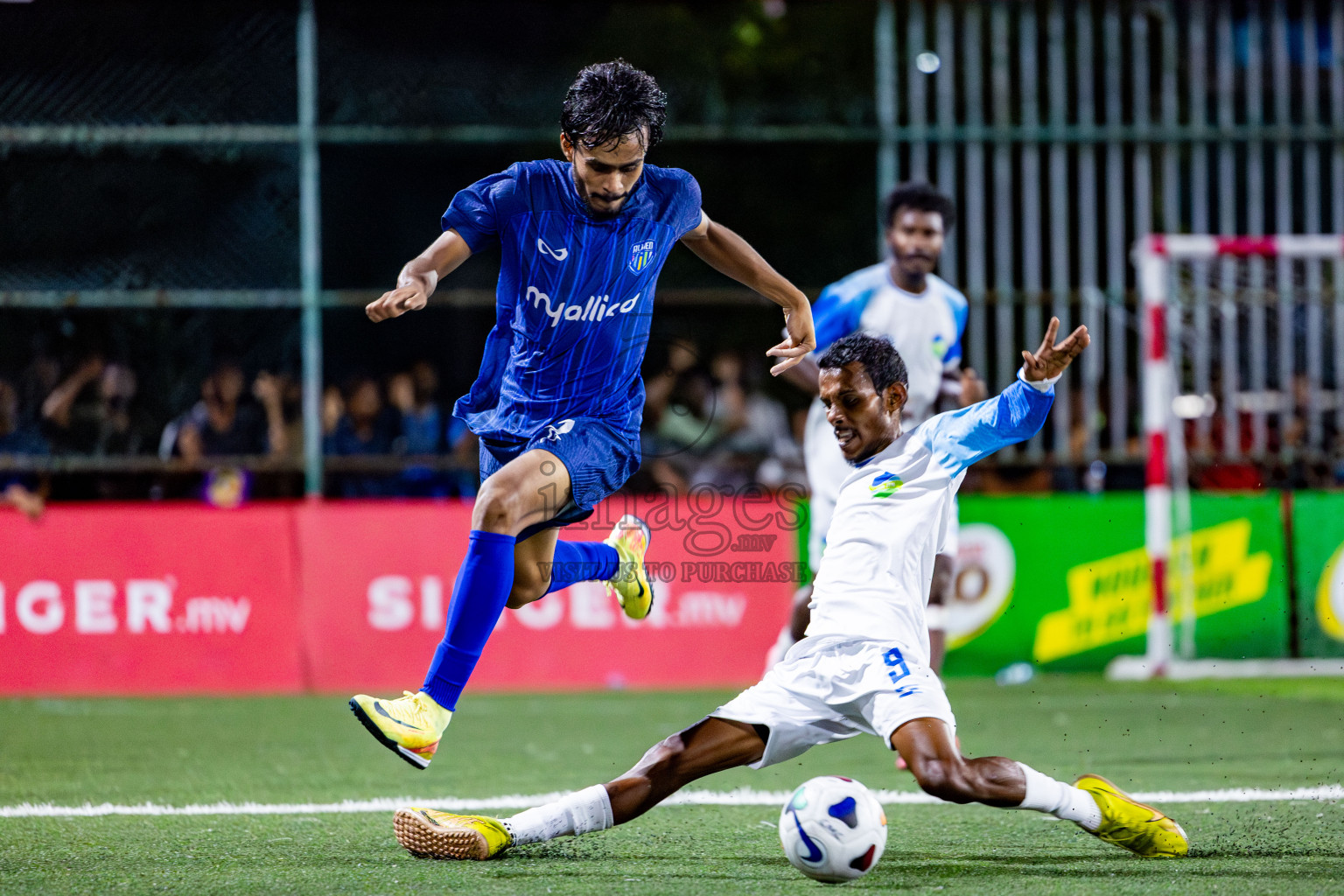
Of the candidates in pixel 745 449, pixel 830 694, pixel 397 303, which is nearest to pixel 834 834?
pixel 830 694

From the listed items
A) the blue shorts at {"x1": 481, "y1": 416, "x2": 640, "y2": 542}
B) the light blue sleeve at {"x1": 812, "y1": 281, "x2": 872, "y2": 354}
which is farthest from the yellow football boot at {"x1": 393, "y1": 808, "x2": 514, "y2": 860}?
the light blue sleeve at {"x1": 812, "y1": 281, "x2": 872, "y2": 354}

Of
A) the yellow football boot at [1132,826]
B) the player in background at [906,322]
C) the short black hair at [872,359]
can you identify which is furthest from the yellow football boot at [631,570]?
the yellow football boot at [1132,826]

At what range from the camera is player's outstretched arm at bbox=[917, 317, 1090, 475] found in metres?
4.21

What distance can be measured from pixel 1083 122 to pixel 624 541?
6551 mm

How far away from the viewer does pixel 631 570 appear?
19.0ft

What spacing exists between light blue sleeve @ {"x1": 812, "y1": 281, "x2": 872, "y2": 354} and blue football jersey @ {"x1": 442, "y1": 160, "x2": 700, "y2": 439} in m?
1.77

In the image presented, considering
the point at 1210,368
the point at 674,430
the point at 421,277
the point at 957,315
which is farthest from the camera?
the point at 1210,368

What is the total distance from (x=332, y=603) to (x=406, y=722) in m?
5.97

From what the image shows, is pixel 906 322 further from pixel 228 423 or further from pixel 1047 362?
pixel 228 423

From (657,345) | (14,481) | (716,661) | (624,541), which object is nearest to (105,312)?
(14,481)

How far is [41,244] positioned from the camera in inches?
418

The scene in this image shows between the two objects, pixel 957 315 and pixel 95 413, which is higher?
pixel 957 315

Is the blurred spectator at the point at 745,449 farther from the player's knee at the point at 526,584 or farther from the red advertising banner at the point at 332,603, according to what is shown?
the player's knee at the point at 526,584

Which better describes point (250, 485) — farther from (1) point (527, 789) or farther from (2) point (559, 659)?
(1) point (527, 789)
